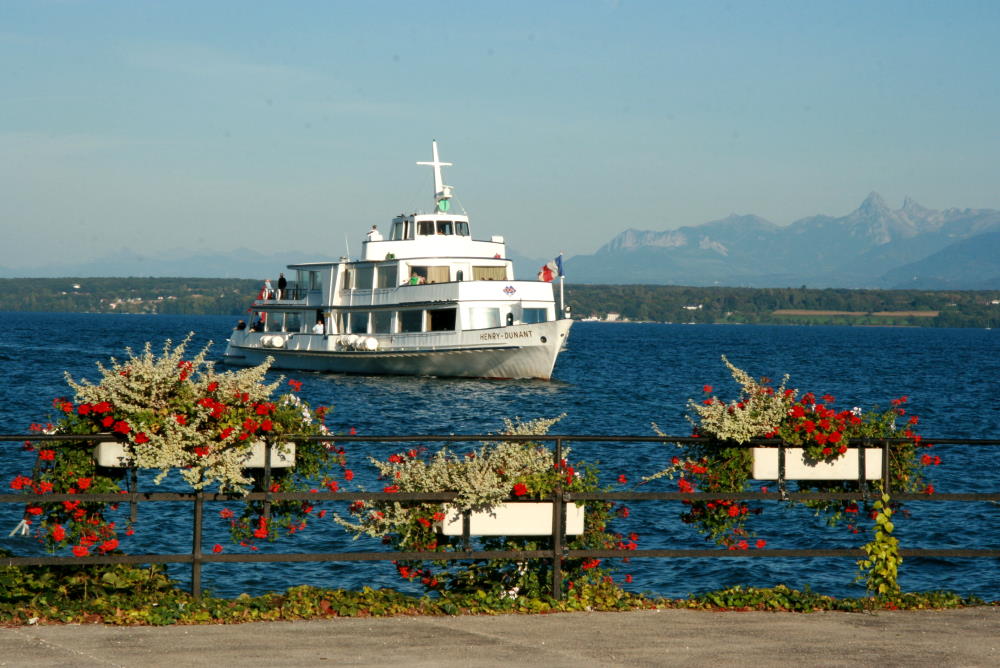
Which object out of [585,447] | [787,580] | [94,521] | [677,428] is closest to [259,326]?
[677,428]

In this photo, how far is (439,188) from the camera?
59531 millimetres

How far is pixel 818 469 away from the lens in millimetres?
8695

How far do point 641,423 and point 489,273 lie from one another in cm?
1405

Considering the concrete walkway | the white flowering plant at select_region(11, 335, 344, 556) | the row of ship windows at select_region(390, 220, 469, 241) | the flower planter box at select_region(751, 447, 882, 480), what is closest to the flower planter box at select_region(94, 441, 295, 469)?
the white flowering plant at select_region(11, 335, 344, 556)

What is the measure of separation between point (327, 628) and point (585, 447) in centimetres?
2175

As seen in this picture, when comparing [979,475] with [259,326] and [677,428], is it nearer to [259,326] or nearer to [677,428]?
[677,428]

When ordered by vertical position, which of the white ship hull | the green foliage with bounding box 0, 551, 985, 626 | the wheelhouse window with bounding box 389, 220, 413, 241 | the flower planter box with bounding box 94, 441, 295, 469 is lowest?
the green foliage with bounding box 0, 551, 985, 626

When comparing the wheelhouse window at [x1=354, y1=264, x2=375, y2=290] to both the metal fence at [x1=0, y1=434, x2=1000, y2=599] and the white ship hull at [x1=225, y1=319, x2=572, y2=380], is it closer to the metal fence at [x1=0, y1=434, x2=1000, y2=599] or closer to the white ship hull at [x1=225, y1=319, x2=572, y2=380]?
the white ship hull at [x1=225, y1=319, x2=572, y2=380]

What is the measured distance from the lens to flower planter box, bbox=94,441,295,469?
25.8 ft

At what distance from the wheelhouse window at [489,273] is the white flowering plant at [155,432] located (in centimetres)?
4500

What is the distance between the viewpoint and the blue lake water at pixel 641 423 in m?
16.7

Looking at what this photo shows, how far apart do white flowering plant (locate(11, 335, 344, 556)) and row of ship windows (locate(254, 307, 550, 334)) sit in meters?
43.8

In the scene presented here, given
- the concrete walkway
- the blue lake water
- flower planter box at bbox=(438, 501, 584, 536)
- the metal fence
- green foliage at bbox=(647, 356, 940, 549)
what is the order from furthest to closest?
the blue lake water, green foliage at bbox=(647, 356, 940, 549), flower planter box at bbox=(438, 501, 584, 536), the metal fence, the concrete walkway

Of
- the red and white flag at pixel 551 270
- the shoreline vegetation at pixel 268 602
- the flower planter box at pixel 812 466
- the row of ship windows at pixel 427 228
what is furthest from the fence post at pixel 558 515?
the row of ship windows at pixel 427 228
